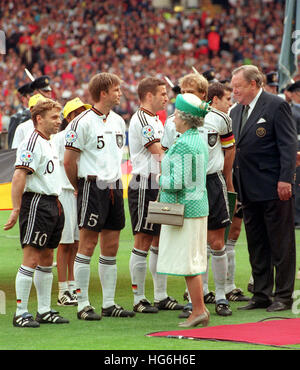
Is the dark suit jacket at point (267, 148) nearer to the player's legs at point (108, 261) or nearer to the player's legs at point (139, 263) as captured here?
the player's legs at point (139, 263)

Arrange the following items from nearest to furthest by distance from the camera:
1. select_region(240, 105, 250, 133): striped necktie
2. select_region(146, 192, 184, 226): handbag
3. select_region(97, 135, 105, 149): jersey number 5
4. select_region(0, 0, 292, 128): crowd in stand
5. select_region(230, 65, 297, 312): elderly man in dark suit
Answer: select_region(146, 192, 184, 226): handbag → select_region(97, 135, 105, 149): jersey number 5 → select_region(230, 65, 297, 312): elderly man in dark suit → select_region(240, 105, 250, 133): striped necktie → select_region(0, 0, 292, 128): crowd in stand

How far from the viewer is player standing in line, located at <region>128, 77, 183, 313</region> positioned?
24.5 ft

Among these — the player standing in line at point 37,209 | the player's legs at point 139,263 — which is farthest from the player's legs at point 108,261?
the player standing in line at point 37,209

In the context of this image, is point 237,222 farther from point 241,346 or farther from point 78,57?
point 78,57

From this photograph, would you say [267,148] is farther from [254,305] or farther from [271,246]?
[254,305]

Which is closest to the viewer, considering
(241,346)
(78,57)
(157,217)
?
(241,346)

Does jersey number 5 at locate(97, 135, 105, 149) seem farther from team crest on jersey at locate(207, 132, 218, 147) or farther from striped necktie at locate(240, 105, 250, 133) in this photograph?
striped necktie at locate(240, 105, 250, 133)

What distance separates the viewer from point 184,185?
21.5 feet

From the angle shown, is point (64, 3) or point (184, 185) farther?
point (64, 3)

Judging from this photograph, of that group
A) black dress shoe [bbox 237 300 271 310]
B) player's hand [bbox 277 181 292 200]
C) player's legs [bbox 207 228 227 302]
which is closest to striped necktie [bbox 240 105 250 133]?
player's hand [bbox 277 181 292 200]

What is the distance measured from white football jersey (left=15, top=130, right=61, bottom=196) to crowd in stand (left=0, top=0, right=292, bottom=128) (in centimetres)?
2211
